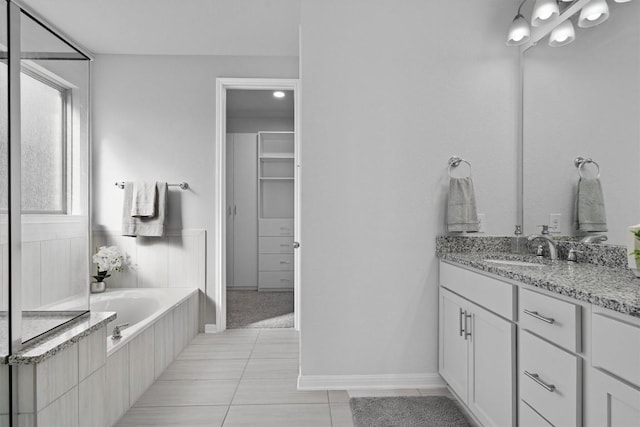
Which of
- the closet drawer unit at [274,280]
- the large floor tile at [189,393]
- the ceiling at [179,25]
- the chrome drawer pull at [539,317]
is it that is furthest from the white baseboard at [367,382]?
the closet drawer unit at [274,280]

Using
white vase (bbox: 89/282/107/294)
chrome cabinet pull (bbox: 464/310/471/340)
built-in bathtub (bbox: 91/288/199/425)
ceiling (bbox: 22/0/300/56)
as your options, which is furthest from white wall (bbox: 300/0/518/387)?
white vase (bbox: 89/282/107/294)

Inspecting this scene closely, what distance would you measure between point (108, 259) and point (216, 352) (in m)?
1.19

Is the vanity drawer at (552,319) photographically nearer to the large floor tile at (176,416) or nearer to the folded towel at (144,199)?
the large floor tile at (176,416)

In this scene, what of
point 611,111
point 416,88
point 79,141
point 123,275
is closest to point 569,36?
point 611,111

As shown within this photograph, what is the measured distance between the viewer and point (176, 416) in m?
1.94

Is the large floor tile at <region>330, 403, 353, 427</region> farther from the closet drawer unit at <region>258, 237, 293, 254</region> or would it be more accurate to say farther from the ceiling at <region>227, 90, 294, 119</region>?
the ceiling at <region>227, 90, 294, 119</region>

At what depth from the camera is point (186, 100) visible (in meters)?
3.33

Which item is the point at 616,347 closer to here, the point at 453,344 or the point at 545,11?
the point at 453,344

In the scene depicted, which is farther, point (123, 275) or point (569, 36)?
point (123, 275)

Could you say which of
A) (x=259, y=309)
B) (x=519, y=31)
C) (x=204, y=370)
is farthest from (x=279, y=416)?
(x=519, y=31)

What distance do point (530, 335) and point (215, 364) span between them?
204cm

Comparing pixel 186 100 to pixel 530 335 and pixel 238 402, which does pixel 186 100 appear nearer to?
pixel 238 402

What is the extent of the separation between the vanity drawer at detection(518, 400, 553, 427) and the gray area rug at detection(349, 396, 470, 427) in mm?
485

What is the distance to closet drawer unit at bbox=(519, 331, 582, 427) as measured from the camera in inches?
44.8
